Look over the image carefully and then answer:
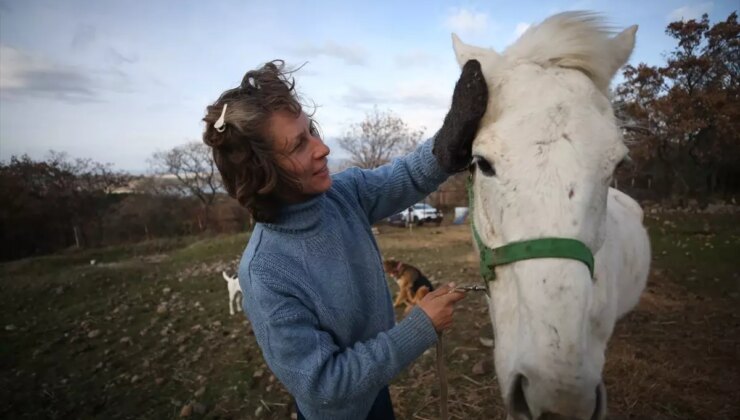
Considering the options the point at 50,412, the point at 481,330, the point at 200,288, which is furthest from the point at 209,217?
the point at 481,330

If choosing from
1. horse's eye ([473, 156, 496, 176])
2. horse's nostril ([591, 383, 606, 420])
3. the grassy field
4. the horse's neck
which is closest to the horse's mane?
horse's eye ([473, 156, 496, 176])

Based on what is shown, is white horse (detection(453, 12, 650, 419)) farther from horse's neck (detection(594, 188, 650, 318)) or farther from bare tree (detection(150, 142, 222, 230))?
bare tree (detection(150, 142, 222, 230))

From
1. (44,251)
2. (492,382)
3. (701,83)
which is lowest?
(492,382)

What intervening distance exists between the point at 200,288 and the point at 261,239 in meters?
8.89

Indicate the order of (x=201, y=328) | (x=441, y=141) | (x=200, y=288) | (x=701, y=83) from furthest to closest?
(x=200, y=288) < (x=701, y=83) < (x=201, y=328) < (x=441, y=141)

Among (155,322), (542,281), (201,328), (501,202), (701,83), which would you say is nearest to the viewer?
(542,281)

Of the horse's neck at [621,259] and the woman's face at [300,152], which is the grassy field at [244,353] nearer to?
the horse's neck at [621,259]

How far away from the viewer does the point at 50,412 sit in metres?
4.46

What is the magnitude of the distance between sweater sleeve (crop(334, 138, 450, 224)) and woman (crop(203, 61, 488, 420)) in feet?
1.25

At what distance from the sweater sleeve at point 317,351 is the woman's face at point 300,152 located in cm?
49

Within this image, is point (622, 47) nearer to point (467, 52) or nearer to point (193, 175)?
point (467, 52)

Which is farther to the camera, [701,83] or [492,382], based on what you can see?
[701,83]

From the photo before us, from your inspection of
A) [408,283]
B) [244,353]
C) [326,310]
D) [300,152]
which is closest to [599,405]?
[326,310]

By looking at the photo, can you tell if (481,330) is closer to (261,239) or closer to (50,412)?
(261,239)
